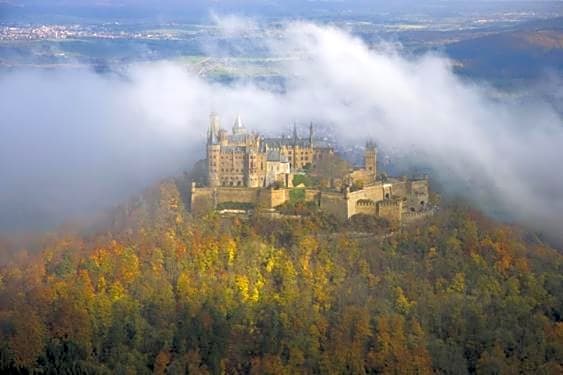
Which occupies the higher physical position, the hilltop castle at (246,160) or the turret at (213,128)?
the turret at (213,128)

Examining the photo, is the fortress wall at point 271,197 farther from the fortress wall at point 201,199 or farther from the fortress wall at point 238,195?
the fortress wall at point 201,199

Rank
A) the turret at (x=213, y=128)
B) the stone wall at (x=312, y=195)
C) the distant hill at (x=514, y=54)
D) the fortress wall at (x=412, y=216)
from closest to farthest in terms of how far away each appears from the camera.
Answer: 1. the stone wall at (x=312, y=195)
2. the fortress wall at (x=412, y=216)
3. the turret at (x=213, y=128)
4. the distant hill at (x=514, y=54)

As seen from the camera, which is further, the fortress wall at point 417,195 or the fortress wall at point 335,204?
the fortress wall at point 417,195

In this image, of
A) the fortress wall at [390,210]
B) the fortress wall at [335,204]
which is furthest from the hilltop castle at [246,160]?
the fortress wall at [390,210]

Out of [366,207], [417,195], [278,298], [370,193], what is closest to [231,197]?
[366,207]

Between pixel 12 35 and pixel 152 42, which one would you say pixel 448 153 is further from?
pixel 12 35

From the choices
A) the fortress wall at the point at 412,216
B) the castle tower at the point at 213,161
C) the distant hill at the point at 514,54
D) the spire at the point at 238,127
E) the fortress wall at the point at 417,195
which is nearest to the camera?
the fortress wall at the point at 412,216

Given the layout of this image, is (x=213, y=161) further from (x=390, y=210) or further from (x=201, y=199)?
(x=390, y=210)
